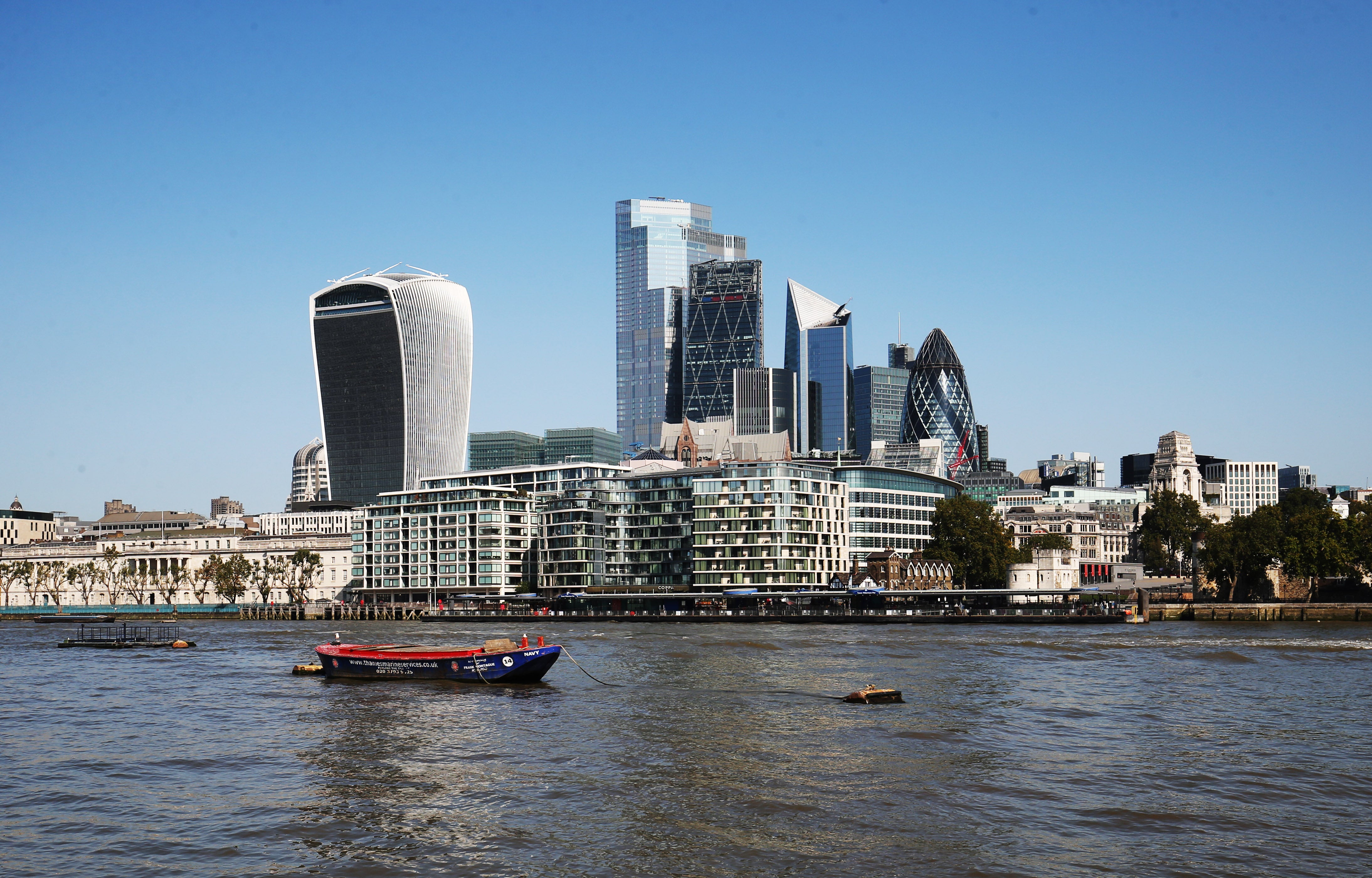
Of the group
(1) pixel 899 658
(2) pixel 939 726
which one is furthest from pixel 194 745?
(1) pixel 899 658

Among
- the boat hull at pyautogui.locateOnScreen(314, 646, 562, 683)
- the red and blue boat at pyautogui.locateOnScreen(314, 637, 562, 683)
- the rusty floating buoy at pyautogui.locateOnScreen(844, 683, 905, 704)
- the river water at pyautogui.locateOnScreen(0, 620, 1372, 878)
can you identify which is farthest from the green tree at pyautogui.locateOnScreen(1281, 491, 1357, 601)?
the red and blue boat at pyautogui.locateOnScreen(314, 637, 562, 683)

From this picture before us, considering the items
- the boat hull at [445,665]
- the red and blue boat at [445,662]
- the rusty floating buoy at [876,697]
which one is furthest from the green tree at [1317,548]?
the red and blue boat at [445,662]

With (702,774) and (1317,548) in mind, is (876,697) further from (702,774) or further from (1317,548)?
(1317,548)

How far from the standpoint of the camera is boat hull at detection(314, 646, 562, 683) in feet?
258

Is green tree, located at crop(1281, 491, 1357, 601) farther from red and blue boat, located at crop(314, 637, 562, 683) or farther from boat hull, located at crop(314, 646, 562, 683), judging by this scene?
red and blue boat, located at crop(314, 637, 562, 683)

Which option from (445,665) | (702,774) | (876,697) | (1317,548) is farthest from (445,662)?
(1317,548)

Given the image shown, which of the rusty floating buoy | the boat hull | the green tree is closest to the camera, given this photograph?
the rusty floating buoy

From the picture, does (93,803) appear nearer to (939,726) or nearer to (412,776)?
(412,776)

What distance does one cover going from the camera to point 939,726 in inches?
2239

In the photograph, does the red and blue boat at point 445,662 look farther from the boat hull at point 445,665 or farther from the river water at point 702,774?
the river water at point 702,774

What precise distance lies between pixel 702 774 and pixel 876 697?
70.9 feet

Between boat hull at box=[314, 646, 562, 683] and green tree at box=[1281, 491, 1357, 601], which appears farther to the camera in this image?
green tree at box=[1281, 491, 1357, 601]

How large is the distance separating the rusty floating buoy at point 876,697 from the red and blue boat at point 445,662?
2115 cm

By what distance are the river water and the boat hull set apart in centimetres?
114
